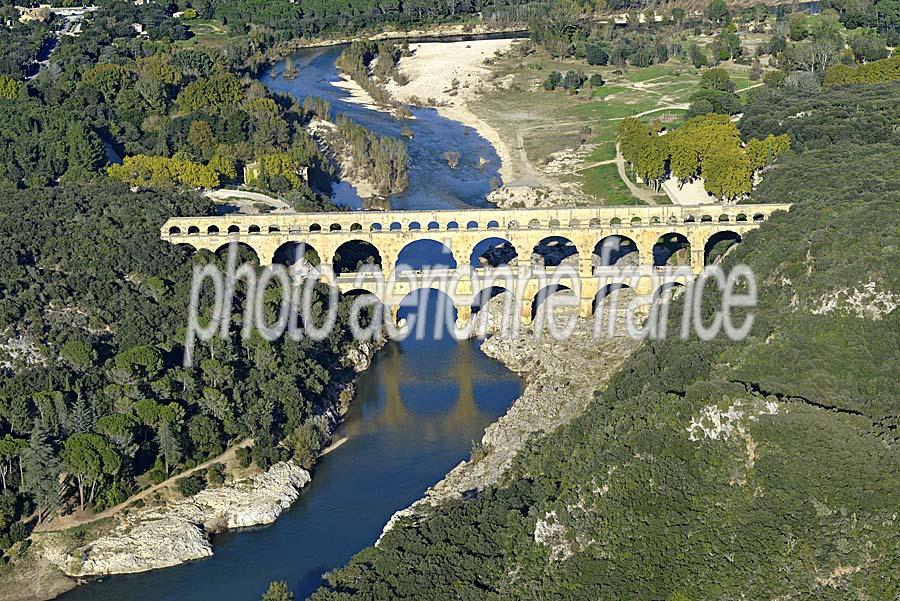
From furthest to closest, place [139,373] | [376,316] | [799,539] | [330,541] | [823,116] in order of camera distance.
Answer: [823,116] < [376,316] < [139,373] < [330,541] < [799,539]

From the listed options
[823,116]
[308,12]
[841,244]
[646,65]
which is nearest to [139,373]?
[841,244]

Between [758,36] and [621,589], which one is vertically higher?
[758,36]

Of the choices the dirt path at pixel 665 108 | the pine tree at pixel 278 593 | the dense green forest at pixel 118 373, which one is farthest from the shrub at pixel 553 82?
the pine tree at pixel 278 593

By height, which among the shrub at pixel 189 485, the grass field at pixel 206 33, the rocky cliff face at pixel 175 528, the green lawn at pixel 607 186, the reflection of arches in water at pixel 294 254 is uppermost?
the grass field at pixel 206 33

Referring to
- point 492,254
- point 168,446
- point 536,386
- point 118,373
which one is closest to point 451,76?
point 492,254

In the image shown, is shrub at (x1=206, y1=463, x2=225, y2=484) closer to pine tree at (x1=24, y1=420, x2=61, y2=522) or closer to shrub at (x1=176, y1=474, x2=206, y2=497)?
shrub at (x1=176, y1=474, x2=206, y2=497)

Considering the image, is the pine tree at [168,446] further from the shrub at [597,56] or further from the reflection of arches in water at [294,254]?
the shrub at [597,56]

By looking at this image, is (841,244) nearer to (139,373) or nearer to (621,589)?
(621,589)
